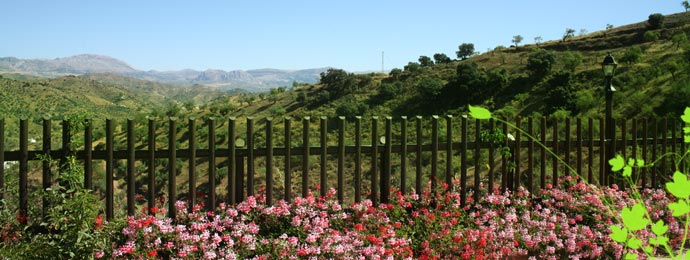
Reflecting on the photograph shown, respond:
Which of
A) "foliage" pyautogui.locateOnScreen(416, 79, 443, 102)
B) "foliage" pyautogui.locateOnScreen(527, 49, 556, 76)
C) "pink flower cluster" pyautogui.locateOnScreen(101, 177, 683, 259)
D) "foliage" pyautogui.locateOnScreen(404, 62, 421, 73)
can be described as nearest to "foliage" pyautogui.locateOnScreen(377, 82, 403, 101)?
"foliage" pyautogui.locateOnScreen(416, 79, 443, 102)

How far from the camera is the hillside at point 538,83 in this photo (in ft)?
109

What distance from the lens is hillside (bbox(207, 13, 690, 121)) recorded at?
33.3 m

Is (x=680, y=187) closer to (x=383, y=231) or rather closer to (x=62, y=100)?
(x=383, y=231)

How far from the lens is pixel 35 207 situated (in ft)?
15.9

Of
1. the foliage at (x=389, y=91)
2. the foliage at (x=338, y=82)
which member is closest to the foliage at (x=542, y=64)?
the foliage at (x=389, y=91)

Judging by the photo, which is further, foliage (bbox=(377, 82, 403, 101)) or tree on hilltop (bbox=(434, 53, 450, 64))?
tree on hilltop (bbox=(434, 53, 450, 64))

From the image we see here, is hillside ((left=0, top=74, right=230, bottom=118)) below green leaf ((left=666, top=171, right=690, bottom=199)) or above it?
above

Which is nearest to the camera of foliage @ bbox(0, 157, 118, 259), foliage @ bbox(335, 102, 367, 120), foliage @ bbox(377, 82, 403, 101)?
foliage @ bbox(0, 157, 118, 259)

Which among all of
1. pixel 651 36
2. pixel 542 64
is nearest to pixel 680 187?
pixel 542 64

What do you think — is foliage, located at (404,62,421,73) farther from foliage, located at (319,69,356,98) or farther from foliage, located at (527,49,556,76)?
foliage, located at (527,49,556,76)

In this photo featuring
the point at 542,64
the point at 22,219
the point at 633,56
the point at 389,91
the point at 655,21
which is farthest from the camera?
the point at 655,21

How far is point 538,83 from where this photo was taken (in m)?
47.3

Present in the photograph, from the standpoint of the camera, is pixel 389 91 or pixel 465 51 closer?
pixel 389 91

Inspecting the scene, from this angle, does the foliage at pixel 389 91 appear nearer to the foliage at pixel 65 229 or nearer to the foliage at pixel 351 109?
the foliage at pixel 351 109
